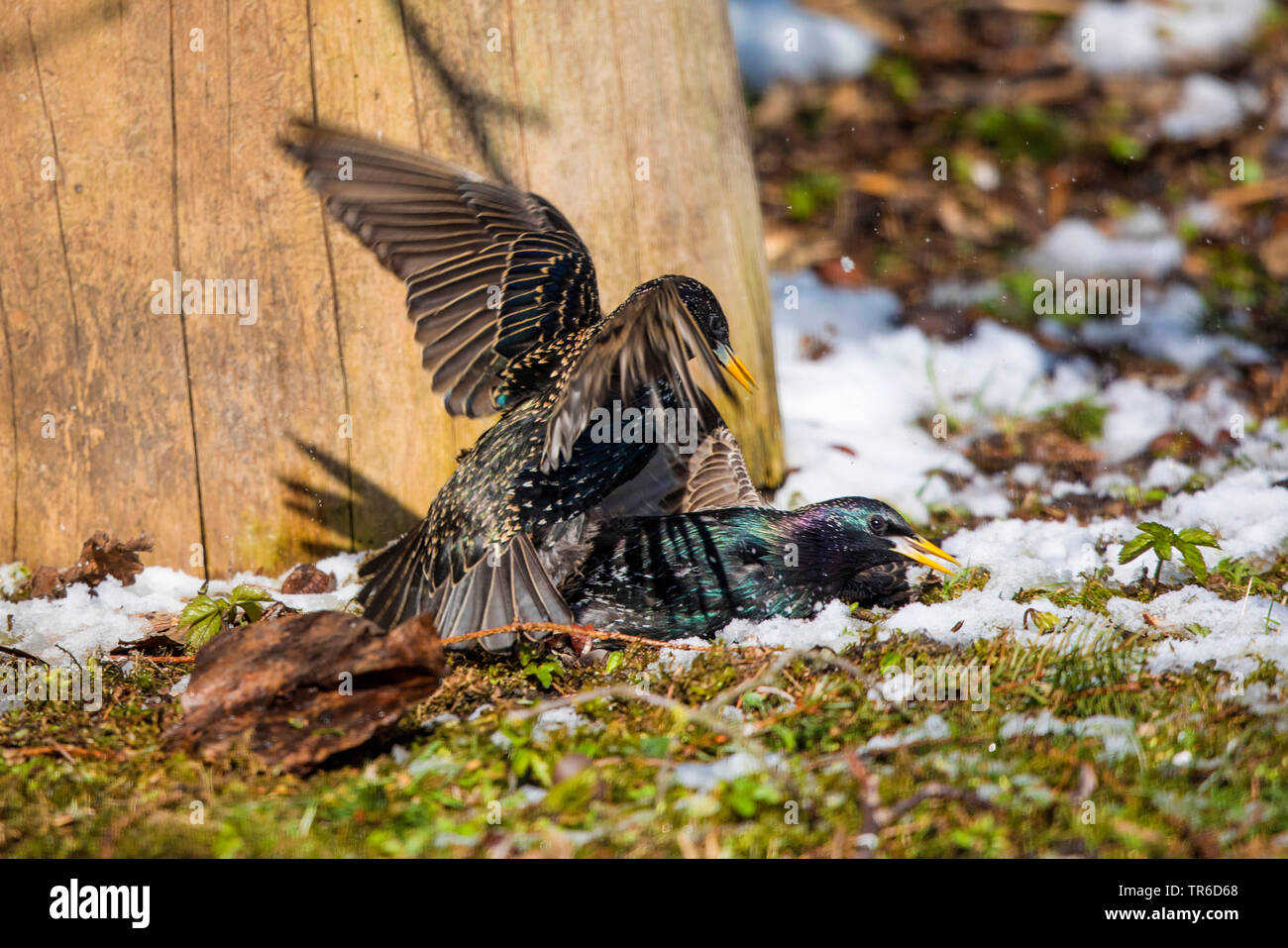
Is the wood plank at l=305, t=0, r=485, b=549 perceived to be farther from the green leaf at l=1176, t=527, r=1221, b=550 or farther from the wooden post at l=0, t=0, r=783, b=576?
the green leaf at l=1176, t=527, r=1221, b=550

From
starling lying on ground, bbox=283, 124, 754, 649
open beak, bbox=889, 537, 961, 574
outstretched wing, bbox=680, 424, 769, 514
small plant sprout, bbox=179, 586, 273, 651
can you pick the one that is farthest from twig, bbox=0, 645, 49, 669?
open beak, bbox=889, 537, 961, 574

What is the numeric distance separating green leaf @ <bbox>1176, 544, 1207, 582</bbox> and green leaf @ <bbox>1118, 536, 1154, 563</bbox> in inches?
3.7

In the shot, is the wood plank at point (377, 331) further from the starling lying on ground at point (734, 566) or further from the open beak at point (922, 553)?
the open beak at point (922, 553)

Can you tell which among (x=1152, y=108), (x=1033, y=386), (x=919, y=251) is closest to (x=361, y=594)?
(x=1033, y=386)

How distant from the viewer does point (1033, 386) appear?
19.6 feet

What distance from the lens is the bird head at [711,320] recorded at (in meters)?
3.62

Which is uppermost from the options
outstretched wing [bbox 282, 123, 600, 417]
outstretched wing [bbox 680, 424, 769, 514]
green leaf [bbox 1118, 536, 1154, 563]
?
outstretched wing [bbox 282, 123, 600, 417]

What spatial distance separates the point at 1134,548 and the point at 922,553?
630 millimetres

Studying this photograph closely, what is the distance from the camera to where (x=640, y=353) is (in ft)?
9.64

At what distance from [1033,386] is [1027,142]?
283 cm

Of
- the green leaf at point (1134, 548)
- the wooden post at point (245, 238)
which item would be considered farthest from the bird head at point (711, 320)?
the green leaf at point (1134, 548)

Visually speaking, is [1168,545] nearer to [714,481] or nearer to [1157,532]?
[1157,532]

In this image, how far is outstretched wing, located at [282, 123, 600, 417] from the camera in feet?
12.8

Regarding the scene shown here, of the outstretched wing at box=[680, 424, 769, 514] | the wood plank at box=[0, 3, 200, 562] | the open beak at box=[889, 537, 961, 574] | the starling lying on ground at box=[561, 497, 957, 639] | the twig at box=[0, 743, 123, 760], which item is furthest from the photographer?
the outstretched wing at box=[680, 424, 769, 514]
